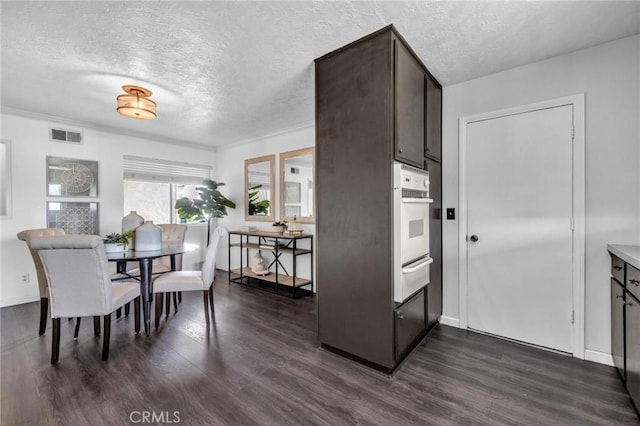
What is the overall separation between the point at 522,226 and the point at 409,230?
1.15 metres

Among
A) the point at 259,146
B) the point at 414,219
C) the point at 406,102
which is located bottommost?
the point at 414,219

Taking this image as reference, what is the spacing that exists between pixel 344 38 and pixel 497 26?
3.43 ft

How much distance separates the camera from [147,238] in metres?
2.94

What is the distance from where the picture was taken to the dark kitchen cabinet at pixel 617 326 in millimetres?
1852

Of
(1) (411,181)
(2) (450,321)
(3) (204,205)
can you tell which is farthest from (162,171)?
(2) (450,321)

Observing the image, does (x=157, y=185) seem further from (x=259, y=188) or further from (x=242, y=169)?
(x=259, y=188)

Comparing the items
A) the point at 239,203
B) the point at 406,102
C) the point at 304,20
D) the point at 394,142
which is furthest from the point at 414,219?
the point at 239,203

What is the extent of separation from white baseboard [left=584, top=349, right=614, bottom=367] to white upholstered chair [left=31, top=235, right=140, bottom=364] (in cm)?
373

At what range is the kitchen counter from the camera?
1.52m

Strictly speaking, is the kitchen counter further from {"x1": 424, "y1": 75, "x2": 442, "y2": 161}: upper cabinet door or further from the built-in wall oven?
{"x1": 424, "y1": 75, "x2": 442, "y2": 161}: upper cabinet door

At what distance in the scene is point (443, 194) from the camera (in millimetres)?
2889

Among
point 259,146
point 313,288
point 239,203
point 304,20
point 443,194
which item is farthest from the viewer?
point 239,203

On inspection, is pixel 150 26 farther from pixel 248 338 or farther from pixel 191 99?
pixel 248 338

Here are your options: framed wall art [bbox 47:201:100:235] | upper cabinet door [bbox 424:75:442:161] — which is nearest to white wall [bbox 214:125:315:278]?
upper cabinet door [bbox 424:75:442:161]
